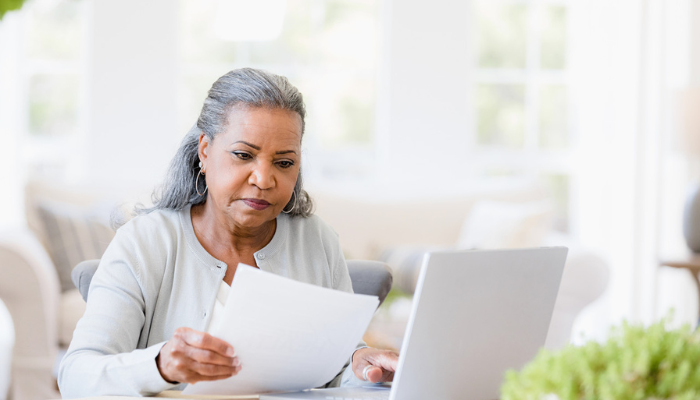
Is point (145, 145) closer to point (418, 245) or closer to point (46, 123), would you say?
point (46, 123)

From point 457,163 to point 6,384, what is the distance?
2.72m

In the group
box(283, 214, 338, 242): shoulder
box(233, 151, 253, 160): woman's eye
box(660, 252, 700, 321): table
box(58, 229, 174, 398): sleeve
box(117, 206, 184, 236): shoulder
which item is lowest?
box(660, 252, 700, 321): table

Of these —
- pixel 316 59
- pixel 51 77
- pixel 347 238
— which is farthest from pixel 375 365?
pixel 51 77

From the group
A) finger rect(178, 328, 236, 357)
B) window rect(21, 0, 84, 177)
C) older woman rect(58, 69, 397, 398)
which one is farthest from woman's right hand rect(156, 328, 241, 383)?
window rect(21, 0, 84, 177)

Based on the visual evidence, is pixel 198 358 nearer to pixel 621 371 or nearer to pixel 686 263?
pixel 621 371

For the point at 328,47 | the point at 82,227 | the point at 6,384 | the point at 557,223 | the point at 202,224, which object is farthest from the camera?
the point at 557,223

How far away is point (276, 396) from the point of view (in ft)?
3.59

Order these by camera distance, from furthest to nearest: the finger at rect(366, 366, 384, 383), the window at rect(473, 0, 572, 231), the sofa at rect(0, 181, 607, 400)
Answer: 1. the window at rect(473, 0, 572, 231)
2. the sofa at rect(0, 181, 607, 400)
3. the finger at rect(366, 366, 384, 383)

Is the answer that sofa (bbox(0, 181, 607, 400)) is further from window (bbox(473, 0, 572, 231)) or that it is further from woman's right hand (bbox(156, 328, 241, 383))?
woman's right hand (bbox(156, 328, 241, 383))

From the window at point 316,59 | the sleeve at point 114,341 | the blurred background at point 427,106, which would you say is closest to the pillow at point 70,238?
the blurred background at point 427,106

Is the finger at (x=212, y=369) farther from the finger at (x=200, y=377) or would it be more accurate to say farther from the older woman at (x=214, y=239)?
the older woman at (x=214, y=239)

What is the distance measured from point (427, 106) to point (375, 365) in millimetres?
3227

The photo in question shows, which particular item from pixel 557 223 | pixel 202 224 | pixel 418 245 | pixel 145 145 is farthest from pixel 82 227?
pixel 557 223

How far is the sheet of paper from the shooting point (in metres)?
0.95
